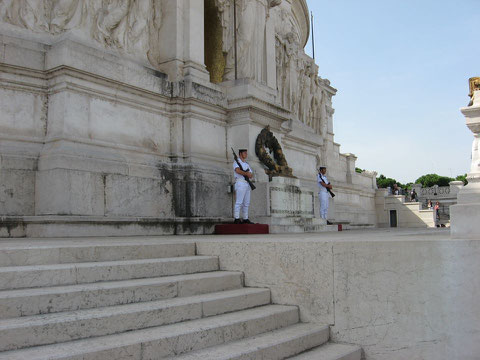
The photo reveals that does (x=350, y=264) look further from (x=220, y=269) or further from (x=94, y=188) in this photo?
(x=94, y=188)

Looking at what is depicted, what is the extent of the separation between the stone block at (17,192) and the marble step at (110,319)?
4.84 metres

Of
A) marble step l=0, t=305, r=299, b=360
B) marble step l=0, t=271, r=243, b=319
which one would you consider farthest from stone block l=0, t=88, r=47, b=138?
marble step l=0, t=305, r=299, b=360

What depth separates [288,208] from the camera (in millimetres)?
12867

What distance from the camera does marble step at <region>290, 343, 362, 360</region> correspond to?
484 cm

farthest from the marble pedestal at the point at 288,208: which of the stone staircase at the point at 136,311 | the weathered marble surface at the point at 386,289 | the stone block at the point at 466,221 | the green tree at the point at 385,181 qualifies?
the green tree at the point at 385,181

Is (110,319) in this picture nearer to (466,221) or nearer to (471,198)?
(466,221)

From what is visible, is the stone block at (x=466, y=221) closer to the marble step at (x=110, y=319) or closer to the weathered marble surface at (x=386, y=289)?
the weathered marble surface at (x=386, y=289)

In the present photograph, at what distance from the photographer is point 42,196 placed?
8820mm

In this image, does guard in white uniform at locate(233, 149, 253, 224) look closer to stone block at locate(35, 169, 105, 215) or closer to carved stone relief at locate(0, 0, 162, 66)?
stone block at locate(35, 169, 105, 215)

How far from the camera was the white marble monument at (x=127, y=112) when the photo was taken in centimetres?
885

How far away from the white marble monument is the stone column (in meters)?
6.13

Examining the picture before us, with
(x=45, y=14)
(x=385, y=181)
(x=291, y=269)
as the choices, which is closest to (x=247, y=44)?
(x=45, y=14)

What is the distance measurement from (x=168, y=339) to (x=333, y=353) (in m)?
1.80

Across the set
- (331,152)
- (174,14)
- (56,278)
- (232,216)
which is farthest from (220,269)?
(331,152)
